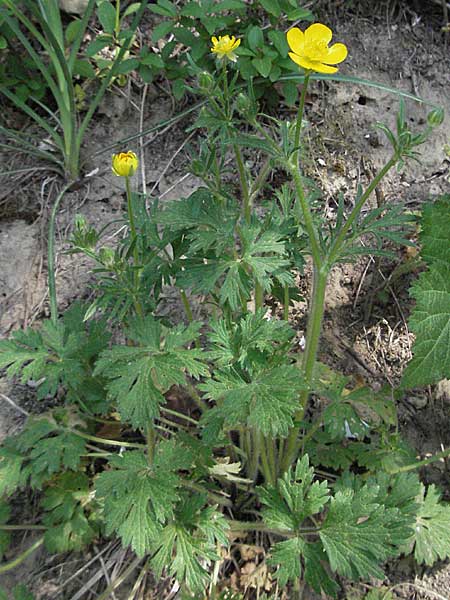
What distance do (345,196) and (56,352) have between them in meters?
1.43

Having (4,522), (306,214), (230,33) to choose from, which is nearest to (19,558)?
(4,522)

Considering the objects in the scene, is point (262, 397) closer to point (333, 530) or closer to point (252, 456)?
point (333, 530)

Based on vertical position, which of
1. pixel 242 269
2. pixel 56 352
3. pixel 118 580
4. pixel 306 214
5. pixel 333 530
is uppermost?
pixel 306 214

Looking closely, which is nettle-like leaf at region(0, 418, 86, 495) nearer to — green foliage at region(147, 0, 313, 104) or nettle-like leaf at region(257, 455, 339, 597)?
nettle-like leaf at region(257, 455, 339, 597)

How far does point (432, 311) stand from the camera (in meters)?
1.72

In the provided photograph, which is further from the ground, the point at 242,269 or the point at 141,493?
the point at 242,269

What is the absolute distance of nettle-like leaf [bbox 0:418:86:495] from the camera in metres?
1.57

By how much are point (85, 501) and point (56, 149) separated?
1514 millimetres

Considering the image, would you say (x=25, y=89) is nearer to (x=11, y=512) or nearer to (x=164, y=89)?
(x=164, y=89)

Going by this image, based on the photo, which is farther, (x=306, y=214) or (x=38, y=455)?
(x=38, y=455)

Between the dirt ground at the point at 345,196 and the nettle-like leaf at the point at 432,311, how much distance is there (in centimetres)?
34

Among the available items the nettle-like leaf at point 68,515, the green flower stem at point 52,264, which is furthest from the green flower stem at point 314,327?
the green flower stem at point 52,264

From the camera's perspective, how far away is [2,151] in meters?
2.50

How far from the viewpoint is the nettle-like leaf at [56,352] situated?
1.57 metres
